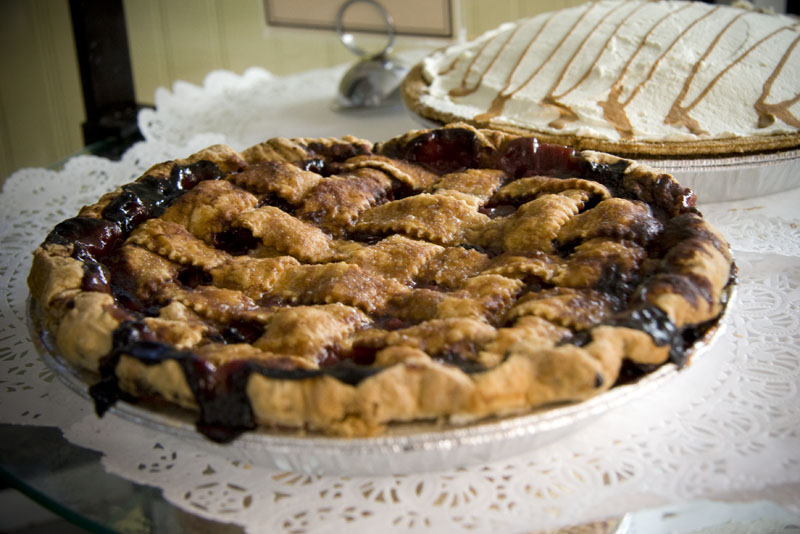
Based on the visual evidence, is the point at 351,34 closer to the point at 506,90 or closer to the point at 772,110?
the point at 506,90

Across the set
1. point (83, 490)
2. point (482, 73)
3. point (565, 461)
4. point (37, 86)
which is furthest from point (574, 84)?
point (37, 86)

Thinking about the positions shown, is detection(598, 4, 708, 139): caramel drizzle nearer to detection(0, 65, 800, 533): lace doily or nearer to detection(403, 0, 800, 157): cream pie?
detection(403, 0, 800, 157): cream pie

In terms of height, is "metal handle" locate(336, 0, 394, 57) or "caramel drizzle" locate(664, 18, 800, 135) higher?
"metal handle" locate(336, 0, 394, 57)

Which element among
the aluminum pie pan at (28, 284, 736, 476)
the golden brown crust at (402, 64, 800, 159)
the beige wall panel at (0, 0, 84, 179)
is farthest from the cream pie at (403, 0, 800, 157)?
the beige wall panel at (0, 0, 84, 179)

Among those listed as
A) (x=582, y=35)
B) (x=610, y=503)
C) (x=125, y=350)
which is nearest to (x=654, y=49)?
(x=582, y=35)

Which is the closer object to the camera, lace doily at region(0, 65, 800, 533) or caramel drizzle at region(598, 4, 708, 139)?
lace doily at region(0, 65, 800, 533)

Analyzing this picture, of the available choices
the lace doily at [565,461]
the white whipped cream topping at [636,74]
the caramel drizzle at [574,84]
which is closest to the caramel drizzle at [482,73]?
the white whipped cream topping at [636,74]

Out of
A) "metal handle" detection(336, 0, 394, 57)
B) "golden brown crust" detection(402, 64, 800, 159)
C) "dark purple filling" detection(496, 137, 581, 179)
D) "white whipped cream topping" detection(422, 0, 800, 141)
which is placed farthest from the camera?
"metal handle" detection(336, 0, 394, 57)

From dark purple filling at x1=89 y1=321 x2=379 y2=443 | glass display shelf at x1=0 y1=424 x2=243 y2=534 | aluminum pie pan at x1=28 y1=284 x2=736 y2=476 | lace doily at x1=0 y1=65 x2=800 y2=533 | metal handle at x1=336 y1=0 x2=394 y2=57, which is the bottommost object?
glass display shelf at x1=0 y1=424 x2=243 y2=534
